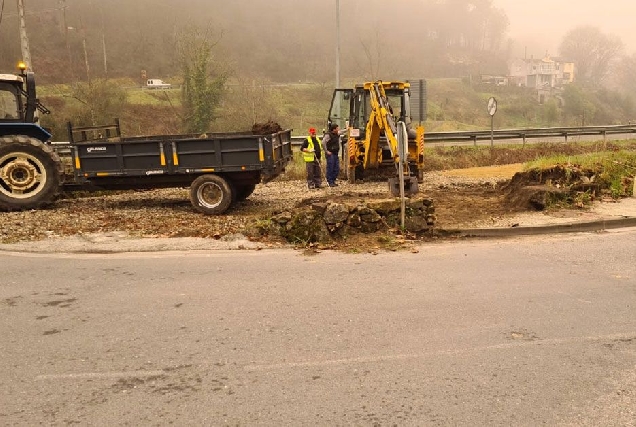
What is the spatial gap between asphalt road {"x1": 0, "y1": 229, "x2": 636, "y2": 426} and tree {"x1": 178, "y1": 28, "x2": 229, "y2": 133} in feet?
90.7

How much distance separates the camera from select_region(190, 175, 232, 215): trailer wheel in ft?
36.9

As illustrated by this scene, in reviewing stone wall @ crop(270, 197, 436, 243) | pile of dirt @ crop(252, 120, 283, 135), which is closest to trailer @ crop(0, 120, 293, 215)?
pile of dirt @ crop(252, 120, 283, 135)

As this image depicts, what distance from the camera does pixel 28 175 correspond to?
1150cm

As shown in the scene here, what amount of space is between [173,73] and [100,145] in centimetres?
5735

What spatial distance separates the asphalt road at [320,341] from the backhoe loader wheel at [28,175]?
4.24m

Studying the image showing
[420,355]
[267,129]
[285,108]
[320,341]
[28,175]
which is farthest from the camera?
[285,108]

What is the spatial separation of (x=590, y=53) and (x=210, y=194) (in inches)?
5338

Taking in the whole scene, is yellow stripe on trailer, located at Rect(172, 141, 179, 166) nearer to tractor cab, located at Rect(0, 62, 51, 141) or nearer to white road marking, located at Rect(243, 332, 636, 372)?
tractor cab, located at Rect(0, 62, 51, 141)

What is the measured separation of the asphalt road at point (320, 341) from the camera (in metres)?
3.85

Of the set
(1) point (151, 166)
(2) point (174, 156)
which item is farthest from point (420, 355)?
(1) point (151, 166)

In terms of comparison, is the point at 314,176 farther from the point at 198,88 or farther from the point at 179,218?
the point at 198,88

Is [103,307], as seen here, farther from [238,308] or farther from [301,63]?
[301,63]

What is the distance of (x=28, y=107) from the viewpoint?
11.8 m

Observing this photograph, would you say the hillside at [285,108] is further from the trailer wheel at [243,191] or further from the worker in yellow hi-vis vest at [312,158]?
the trailer wheel at [243,191]
